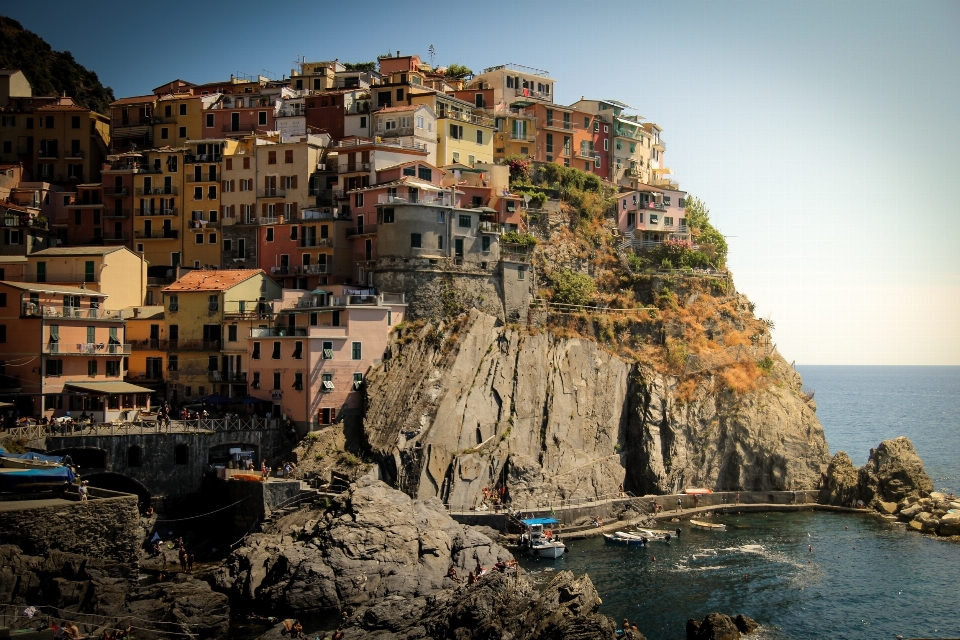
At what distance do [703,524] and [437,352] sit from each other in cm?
2348

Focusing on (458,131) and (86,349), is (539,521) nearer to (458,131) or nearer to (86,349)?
(86,349)

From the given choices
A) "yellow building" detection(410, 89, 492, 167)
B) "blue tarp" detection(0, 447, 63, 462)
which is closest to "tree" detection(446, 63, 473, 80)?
"yellow building" detection(410, 89, 492, 167)

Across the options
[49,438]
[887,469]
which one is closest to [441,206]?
[49,438]

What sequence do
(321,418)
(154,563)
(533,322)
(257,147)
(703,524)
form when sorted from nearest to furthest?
(154,563), (321,418), (703,524), (533,322), (257,147)

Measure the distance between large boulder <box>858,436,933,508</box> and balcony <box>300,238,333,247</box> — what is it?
47905 mm

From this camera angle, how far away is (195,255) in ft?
301

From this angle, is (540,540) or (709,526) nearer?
(540,540)

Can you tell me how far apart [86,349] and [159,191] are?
23.0 m

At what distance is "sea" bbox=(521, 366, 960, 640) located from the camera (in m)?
59.4

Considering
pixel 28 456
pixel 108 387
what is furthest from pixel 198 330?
pixel 28 456

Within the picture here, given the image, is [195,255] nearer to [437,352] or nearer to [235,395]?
[235,395]

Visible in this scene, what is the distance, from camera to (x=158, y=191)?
9362cm

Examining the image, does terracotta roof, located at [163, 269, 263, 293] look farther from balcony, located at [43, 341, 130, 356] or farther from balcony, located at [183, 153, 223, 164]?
balcony, located at [183, 153, 223, 164]

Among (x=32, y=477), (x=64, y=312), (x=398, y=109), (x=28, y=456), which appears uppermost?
(x=398, y=109)
